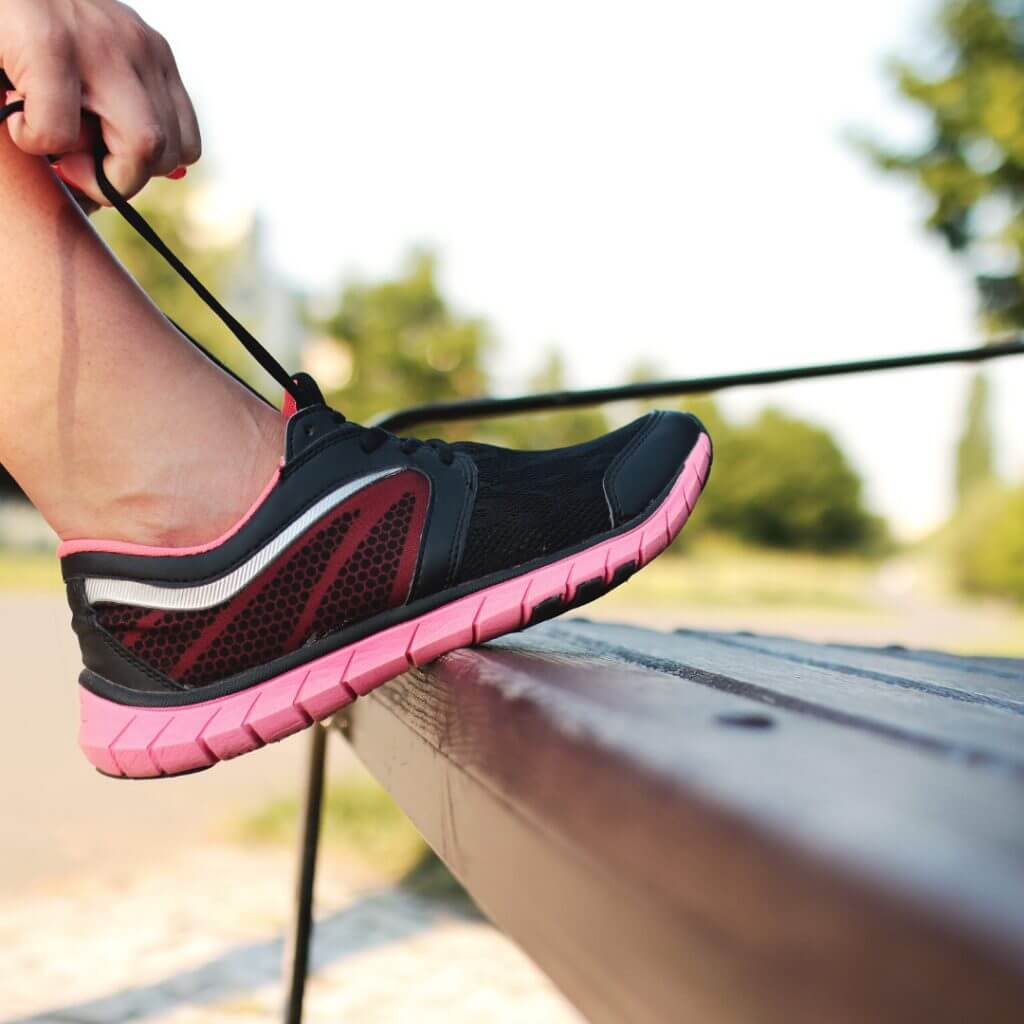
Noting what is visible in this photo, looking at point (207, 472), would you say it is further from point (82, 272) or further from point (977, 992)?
point (977, 992)

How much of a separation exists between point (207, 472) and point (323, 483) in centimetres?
9

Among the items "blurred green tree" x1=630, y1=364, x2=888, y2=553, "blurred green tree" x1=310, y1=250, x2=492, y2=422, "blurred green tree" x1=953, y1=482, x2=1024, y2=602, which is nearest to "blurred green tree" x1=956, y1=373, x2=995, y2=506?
Answer: "blurred green tree" x1=630, y1=364, x2=888, y2=553

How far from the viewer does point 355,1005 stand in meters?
1.90

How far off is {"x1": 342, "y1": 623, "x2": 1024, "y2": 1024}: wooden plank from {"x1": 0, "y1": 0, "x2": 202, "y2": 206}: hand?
475 millimetres

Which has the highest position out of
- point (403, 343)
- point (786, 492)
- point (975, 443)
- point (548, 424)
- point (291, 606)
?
point (403, 343)

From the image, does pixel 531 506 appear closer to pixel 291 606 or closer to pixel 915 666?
pixel 291 606

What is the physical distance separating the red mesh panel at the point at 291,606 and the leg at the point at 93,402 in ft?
0.20

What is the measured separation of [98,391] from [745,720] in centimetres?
60

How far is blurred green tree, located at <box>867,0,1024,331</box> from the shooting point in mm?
7777

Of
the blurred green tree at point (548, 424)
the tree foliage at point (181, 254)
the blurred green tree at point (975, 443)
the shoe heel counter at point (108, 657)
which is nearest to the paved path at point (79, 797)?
the shoe heel counter at point (108, 657)

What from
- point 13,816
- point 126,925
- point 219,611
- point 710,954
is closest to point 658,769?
point 710,954

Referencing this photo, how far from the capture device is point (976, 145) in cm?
826

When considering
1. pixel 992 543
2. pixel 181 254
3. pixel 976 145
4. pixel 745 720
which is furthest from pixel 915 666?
pixel 992 543

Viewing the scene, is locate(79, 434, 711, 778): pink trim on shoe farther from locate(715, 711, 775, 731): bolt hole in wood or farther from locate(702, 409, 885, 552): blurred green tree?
locate(702, 409, 885, 552): blurred green tree
